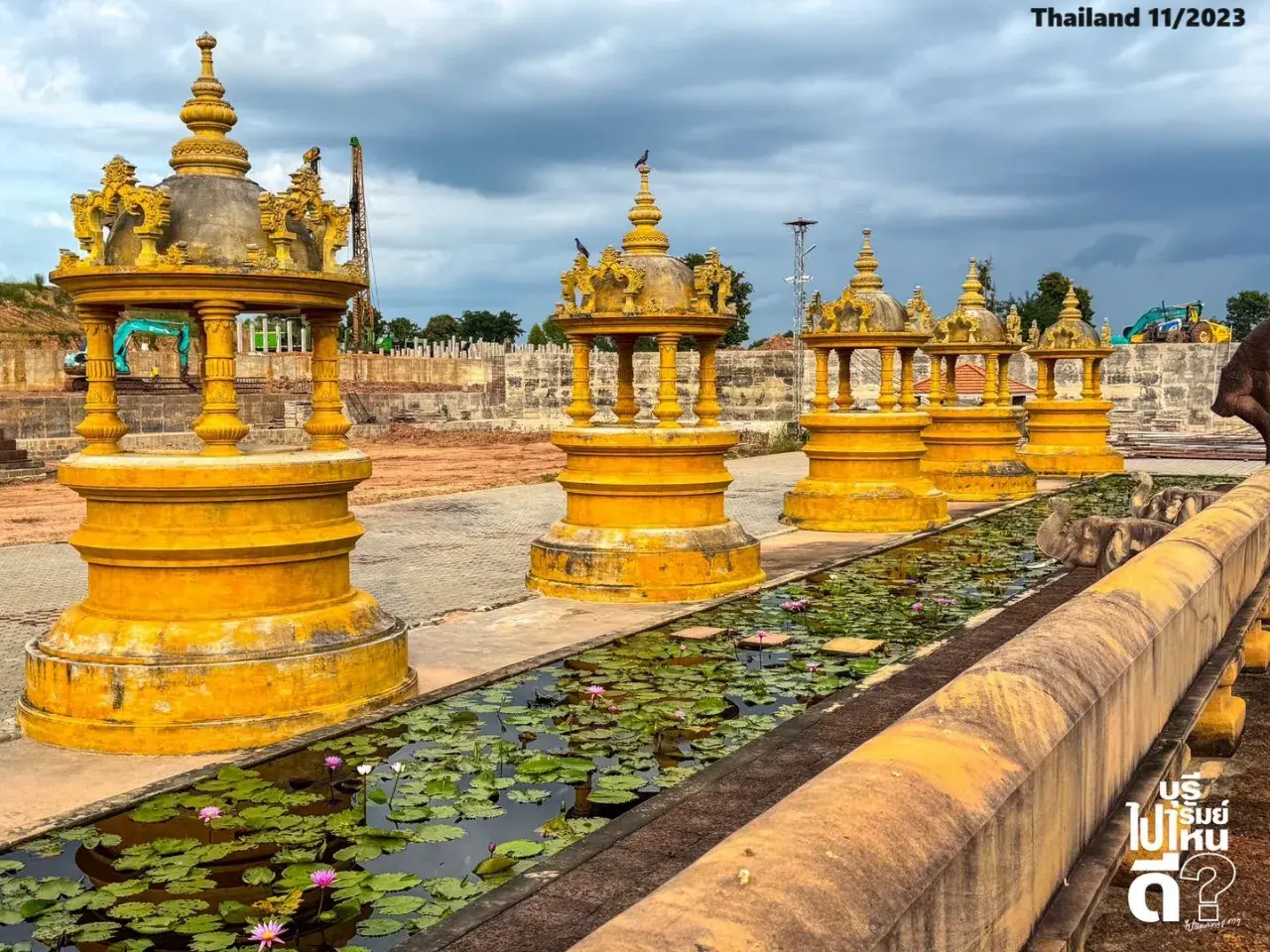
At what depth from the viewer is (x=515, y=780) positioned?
5.30 m

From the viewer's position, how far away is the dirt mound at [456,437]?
34.9 metres

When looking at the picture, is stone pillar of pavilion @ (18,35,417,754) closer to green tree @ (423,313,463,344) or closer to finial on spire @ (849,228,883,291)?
finial on spire @ (849,228,883,291)

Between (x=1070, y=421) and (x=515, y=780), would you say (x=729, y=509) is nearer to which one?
(x=1070, y=421)

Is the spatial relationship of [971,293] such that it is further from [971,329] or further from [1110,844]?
[1110,844]

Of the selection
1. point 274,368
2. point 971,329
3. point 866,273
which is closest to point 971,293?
point 971,329

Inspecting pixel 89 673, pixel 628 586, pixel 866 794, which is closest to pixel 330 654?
pixel 89 673

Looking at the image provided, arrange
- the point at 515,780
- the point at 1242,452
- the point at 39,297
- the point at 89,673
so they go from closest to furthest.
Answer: the point at 515,780 → the point at 89,673 → the point at 1242,452 → the point at 39,297

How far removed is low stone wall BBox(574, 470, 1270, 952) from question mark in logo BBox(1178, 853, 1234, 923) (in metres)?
0.49

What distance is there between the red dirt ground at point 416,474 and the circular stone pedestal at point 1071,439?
9.13 metres

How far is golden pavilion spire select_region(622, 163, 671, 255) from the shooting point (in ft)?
35.2

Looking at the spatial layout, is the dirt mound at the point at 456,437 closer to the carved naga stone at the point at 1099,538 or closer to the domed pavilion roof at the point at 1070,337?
the domed pavilion roof at the point at 1070,337

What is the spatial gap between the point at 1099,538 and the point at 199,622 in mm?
6207

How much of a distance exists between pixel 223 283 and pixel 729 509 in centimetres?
1125

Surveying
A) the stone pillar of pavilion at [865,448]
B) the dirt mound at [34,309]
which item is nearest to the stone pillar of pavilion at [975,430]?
the stone pillar of pavilion at [865,448]
